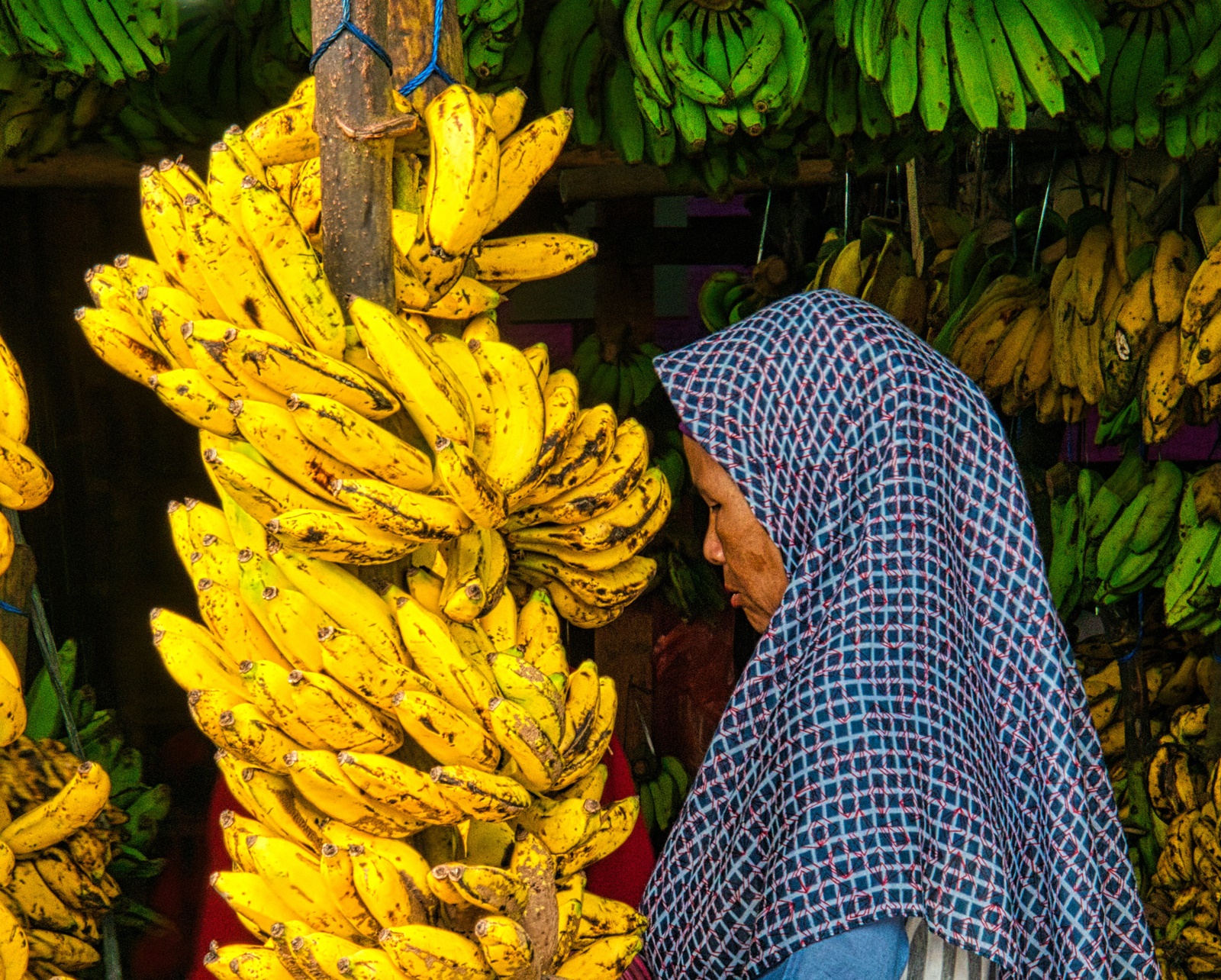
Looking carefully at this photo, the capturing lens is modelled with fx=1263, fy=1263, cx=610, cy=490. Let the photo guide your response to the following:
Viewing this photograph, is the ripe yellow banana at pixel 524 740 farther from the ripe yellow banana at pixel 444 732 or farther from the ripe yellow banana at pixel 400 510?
the ripe yellow banana at pixel 400 510

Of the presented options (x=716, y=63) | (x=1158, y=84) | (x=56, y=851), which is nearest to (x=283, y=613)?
(x=56, y=851)

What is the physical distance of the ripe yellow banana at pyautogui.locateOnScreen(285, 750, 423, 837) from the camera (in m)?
1.02

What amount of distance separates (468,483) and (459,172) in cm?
25

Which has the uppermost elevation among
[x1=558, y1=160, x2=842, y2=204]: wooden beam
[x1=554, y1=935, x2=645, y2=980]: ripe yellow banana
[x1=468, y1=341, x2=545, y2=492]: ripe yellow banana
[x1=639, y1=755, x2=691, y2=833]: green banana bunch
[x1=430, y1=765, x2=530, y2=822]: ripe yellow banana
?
[x1=558, y1=160, x2=842, y2=204]: wooden beam

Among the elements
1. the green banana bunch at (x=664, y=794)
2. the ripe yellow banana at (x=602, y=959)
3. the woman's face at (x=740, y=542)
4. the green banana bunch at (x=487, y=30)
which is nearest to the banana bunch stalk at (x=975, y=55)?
the green banana bunch at (x=487, y=30)

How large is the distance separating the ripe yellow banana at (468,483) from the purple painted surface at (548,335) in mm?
2669

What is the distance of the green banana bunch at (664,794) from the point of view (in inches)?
117

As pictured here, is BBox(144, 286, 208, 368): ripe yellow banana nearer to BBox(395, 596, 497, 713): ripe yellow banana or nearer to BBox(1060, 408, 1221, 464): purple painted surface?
BBox(395, 596, 497, 713): ripe yellow banana

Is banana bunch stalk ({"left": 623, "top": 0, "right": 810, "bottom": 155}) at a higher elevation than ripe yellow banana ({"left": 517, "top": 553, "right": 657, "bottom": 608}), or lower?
higher

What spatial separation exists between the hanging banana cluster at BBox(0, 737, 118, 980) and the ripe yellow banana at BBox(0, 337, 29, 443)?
1.42ft

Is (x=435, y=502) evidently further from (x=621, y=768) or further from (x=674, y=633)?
(x=674, y=633)

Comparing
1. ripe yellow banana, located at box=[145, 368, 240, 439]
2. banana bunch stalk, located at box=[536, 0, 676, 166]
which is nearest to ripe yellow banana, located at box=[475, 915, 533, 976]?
ripe yellow banana, located at box=[145, 368, 240, 439]

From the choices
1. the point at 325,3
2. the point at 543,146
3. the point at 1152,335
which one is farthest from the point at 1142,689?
the point at 325,3

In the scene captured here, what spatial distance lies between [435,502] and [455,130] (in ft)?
1.00
